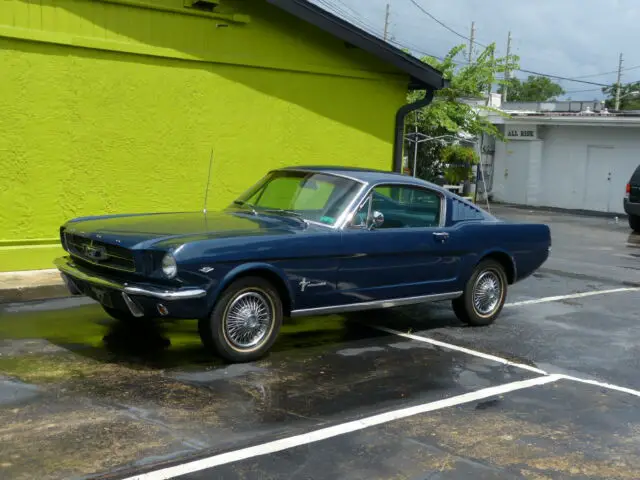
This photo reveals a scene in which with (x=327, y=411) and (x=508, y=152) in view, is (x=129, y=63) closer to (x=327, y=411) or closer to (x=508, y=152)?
(x=327, y=411)

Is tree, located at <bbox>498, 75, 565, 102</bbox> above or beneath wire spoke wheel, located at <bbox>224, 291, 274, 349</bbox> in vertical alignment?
above

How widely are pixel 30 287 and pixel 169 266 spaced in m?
3.49

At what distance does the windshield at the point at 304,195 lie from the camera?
7.11 m

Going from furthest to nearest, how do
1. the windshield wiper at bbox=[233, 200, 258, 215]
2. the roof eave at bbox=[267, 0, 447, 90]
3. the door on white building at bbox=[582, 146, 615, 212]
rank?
1. the door on white building at bbox=[582, 146, 615, 212]
2. the roof eave at bbox=[267, 0, 447, 90]
3. the windshield wiper at bbox=[233, 200, 258, 215]

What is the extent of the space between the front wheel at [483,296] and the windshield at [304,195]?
1877 mm

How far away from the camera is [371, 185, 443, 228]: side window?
7328 mm

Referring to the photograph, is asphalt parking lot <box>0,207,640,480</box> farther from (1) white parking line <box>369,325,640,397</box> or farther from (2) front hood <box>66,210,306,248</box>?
(2) front hood <box>66,210,306,248</box>

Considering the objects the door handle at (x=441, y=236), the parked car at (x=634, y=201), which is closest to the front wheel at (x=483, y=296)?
the door handle at (x=441, y=236)

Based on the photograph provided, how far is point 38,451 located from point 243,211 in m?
3.70

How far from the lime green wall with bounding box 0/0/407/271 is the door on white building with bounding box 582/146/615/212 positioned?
58.5 feet

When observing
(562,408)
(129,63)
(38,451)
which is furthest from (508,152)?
(38,451)

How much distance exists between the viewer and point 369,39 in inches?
454

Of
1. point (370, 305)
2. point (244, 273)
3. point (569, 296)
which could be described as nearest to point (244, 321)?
point (244, 273)

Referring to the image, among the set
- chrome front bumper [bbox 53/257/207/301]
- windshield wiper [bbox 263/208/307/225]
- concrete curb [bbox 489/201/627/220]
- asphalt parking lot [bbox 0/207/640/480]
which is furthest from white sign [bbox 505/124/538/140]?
chrome front bumper [bbox 53/257/207/301]
